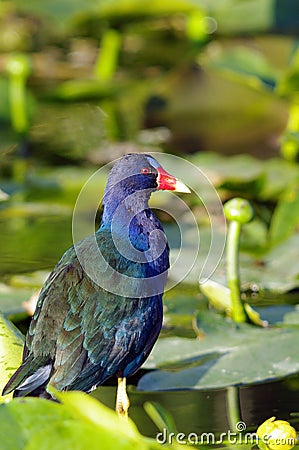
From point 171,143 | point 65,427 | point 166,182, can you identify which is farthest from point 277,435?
point 171,143

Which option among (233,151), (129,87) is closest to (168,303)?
(233,151)

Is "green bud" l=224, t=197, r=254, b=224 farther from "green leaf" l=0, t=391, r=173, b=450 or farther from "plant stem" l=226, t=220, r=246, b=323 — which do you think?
"green leaf" l=0, t=391, r=173, b=450

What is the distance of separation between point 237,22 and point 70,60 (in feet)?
5.07

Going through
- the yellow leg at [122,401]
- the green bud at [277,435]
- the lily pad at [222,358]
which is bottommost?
the lily pad at [222,358]

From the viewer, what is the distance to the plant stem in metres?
2.72

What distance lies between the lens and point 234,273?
107 inches

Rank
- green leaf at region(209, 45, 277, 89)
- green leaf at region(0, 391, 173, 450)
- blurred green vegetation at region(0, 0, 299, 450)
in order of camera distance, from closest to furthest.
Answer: green leaf at region(0, 391, 173, 450) < blurred green vegetation at region(0, 0, 299, 450) < green leaf at region(209, 45, 277, 89)

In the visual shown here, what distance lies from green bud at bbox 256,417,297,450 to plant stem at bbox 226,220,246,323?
71cm

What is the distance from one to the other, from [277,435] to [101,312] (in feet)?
1.47

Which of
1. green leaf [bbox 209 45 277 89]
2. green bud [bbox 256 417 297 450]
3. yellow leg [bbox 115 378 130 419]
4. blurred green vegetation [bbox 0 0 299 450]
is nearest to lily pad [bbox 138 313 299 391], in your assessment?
blurred green vegetation [bbox 0 0 299 450]

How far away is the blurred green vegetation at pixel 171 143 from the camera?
2547mm

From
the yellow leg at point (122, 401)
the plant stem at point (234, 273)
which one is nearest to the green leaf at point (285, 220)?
the plant stem at point (234, 273)

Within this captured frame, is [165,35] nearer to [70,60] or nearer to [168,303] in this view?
[70,60]

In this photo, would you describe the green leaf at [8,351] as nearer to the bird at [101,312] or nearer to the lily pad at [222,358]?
the bird at [101,312]
